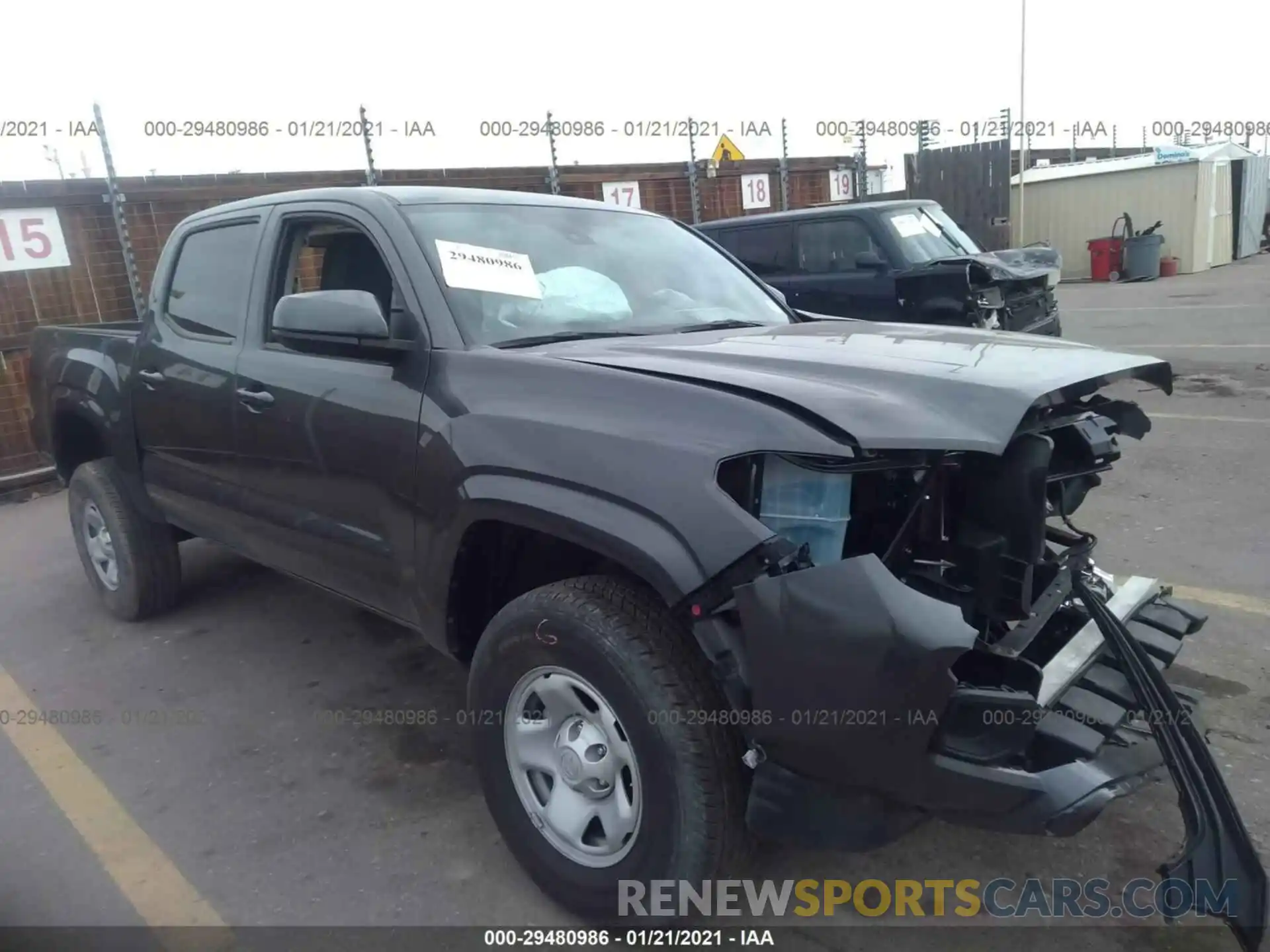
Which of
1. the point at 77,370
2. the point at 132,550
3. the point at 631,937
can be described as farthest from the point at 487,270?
the point at 77,370

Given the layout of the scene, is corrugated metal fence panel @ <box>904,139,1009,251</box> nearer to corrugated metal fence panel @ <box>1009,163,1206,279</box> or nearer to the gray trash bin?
corrugated metal fence panel @ <box>1009,163,1206,279</box>

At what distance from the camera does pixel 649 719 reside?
7.10 feet

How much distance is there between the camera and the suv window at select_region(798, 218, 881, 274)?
894 centimetres

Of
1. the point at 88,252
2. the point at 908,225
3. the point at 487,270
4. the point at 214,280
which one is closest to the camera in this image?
the point at 487,270

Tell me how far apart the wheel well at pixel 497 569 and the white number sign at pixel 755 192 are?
12890mm

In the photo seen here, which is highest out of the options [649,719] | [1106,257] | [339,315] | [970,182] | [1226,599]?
[970,182]

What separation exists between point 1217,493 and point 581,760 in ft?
15.4

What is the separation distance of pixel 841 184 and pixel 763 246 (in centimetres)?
820

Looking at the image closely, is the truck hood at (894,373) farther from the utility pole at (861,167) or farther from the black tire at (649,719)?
the utility pole at (861,167)

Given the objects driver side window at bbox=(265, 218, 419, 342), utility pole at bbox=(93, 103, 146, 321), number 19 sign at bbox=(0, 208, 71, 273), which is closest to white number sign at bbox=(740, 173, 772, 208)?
utility pole at bbox=(93, 103, 146, 321)

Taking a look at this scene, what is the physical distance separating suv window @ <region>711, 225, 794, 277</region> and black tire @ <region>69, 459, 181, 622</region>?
Result: 6.30 metres

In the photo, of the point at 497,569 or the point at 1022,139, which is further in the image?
the point at 1022,139

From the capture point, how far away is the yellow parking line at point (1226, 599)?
4.01 metres

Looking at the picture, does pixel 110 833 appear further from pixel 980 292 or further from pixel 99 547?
pixel 980 292
